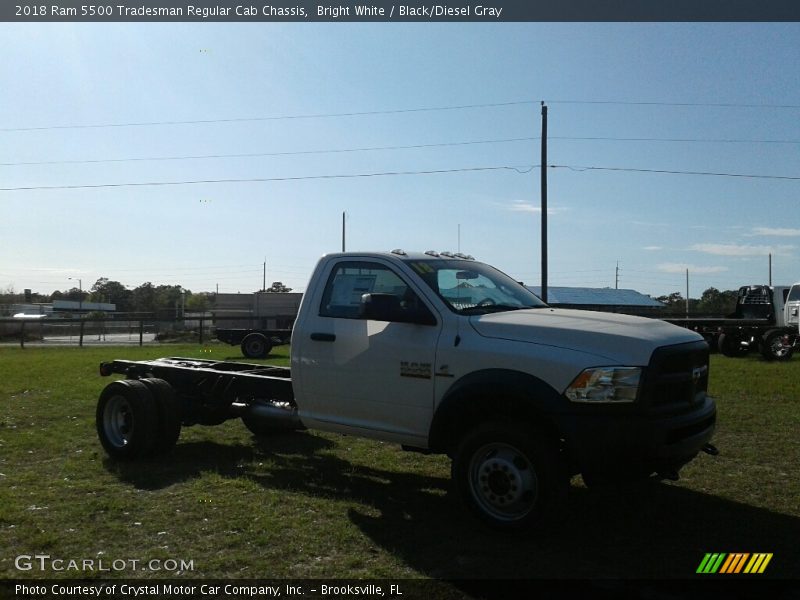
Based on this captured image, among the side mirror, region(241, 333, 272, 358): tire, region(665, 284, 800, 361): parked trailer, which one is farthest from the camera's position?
region(241, 333, 272, 358): tire

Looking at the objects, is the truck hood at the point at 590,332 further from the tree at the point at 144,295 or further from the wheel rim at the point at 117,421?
the tree at the point at 144,295

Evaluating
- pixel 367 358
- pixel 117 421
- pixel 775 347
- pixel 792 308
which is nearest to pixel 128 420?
pixel 117 421

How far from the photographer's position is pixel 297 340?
675cm

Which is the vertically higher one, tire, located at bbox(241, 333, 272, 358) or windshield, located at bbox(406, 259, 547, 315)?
windshield, located at bbox(406, 259, 547, 315)

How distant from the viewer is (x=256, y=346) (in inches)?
950

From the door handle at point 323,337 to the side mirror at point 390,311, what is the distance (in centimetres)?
57

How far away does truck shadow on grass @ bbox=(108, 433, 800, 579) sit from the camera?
4.84m

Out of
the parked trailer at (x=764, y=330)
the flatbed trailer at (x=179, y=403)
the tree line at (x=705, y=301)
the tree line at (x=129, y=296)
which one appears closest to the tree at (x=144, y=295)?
the tree line at (x=129, y=296)

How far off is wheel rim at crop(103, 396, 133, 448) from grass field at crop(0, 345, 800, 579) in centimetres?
30

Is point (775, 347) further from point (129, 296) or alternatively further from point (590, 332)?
point (129, 296)

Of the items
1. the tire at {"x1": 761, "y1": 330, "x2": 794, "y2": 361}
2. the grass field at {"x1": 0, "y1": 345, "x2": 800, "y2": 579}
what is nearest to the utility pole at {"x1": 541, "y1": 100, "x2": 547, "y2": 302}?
the tire at {"x1": 761, "y1": 330, "x2": 794, "y2": 361}

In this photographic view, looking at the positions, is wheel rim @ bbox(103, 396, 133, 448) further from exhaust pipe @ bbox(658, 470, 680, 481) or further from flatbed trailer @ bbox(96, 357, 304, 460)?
exhaust pipe @ bbox(658, 470, 680, 481)

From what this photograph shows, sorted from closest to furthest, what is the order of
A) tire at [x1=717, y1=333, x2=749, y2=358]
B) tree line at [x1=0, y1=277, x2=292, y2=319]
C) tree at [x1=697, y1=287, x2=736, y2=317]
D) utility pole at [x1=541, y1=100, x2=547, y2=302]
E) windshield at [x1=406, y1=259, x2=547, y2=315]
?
windshield at [x1=406, y1=259, x2=547, y2=315] → tire at [x1=717, y1=333, x2=749, y2=358] → utility pole at [x1=541, y1=100, x2=547, y2=302] → tree at [x1=697, y1=287, x2=736, y2=317] → tree line at [x1=0, y1=277, x2=292, y2=319]

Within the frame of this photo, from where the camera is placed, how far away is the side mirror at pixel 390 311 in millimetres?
5855
